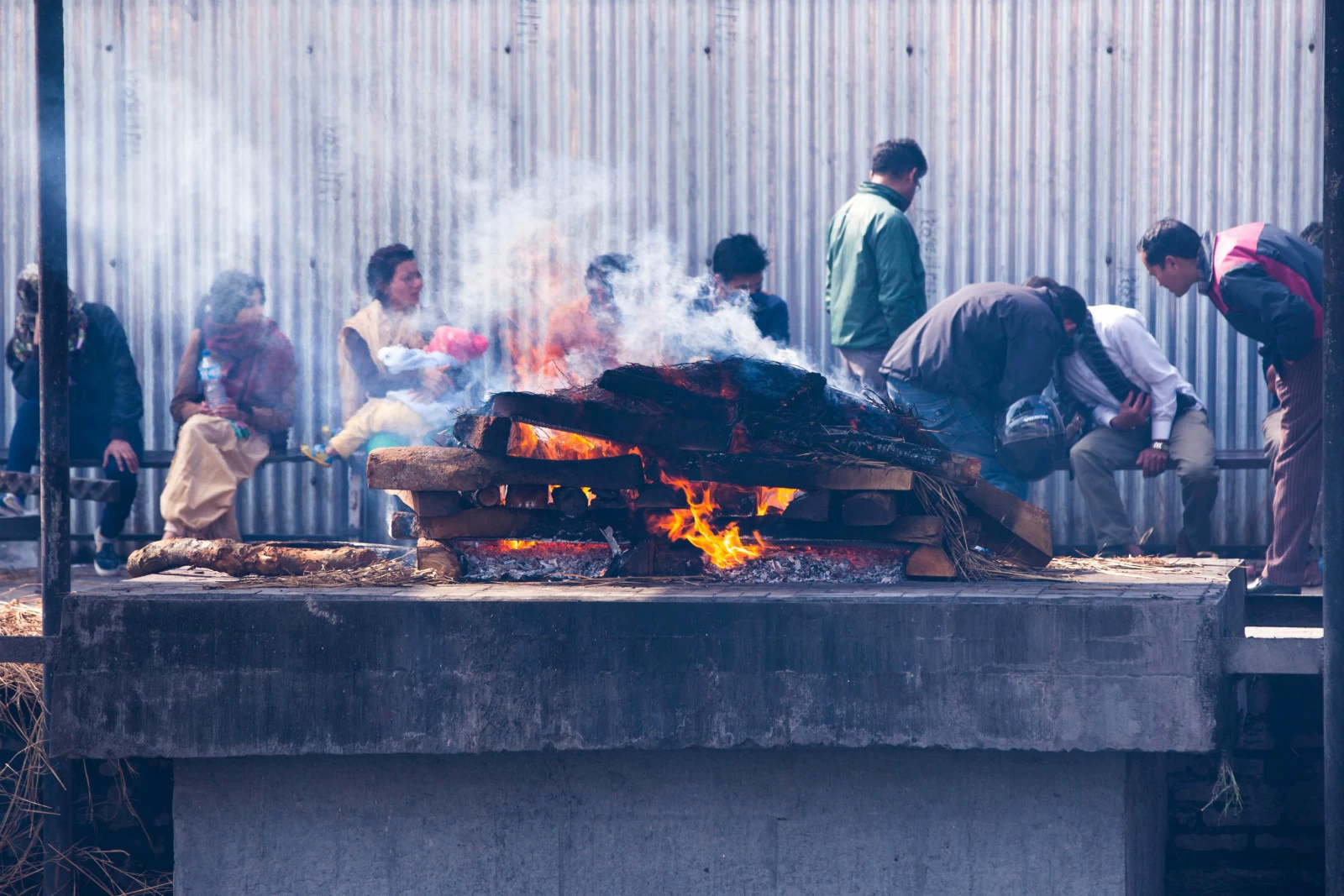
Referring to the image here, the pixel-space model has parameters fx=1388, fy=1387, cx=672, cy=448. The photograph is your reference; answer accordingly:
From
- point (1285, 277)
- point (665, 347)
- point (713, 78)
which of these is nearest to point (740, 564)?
point (665, 347)

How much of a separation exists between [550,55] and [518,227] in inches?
42.5

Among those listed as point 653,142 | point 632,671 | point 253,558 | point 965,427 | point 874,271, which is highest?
point 653,142

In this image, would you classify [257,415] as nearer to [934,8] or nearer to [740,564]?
[740,564]

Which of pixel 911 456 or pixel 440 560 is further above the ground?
pixel 911 456

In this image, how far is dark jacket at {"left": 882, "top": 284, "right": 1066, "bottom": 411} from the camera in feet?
21.2

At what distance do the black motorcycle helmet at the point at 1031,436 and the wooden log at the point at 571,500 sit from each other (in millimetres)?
2584

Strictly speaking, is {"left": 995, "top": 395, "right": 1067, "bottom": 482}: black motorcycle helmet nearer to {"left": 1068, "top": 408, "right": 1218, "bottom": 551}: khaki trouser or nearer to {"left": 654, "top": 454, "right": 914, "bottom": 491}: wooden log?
{"left": 1068, "top": 408, "right": 1218, "bottom": 551}: khaki trouser

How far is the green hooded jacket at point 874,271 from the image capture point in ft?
23.5

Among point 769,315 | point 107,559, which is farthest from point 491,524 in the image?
point 107,559

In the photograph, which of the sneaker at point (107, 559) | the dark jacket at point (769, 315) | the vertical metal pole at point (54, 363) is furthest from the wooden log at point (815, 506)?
the sneaker at point (107, 559)

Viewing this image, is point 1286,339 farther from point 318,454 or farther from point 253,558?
point 318,454

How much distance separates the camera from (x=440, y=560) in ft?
15.5

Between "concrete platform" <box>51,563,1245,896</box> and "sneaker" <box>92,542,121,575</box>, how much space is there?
135 inches

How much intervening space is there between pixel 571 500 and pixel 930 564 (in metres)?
1.22
